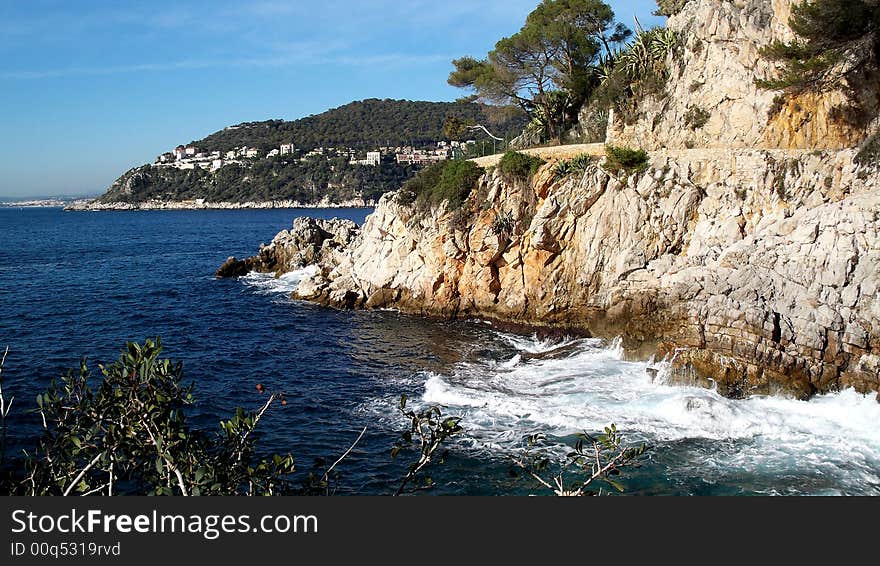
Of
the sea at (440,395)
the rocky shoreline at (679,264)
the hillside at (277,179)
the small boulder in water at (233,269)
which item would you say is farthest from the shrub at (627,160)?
the hillside at (277,179)

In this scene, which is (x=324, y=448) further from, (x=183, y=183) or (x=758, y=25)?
(x=183, y=183)

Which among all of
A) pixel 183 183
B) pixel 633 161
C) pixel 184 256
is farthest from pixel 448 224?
pixel 183 183

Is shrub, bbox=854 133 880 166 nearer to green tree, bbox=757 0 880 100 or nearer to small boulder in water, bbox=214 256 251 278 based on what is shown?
green tree, bbox=757 0 880 100

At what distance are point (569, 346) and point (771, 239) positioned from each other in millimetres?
8200

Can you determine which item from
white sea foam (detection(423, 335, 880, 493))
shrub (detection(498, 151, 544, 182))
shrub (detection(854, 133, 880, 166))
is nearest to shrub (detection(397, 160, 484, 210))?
shrub (detection(498, 151, 544, 182))

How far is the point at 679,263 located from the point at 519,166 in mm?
9901

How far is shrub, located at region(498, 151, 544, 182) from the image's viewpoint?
108 ft

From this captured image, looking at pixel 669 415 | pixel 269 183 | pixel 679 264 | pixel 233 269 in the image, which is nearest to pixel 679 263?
pixel 679 264

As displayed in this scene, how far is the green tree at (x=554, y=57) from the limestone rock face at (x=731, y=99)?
7.11m

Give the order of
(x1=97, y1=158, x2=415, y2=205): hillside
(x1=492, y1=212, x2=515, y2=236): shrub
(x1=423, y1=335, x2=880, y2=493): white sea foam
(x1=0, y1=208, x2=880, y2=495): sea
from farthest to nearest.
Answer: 1. (x1=97, y1=158, x2=415, y2=205): hillside
2. (x1=492, y1=212, x2=515, y2=236): shrub
3. (x1=423, y1=335, x2=880, y2=493): white sea foam
4. (x1=0, y1=208, x2=880, y2=495): sea

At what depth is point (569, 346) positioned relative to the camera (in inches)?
1045

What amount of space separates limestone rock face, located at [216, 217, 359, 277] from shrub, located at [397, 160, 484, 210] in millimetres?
11581

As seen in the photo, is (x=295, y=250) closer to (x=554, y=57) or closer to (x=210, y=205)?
(x=554, y=57)

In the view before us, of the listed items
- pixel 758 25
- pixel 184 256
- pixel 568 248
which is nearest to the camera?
pixel 758 25
